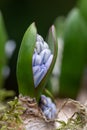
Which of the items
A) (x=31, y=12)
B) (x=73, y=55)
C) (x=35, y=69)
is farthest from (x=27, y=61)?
(x=31, y=12)

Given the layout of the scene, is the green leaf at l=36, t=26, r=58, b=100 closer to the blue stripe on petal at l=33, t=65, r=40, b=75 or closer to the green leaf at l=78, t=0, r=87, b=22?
the blue stripe on petal at l=33, t=65, r=40, b=75

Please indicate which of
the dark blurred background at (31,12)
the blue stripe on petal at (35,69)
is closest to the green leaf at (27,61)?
the blue stripe on petal at (35,69)

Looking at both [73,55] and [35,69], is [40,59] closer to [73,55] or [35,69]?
[35,69]

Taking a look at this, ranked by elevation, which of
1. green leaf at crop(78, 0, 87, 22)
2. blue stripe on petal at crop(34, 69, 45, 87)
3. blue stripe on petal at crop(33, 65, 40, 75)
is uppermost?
green leaf at crop(78, 0, 87, 22)

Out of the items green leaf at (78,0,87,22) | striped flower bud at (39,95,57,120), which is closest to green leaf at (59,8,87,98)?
green leaf at (78,0,87,22)

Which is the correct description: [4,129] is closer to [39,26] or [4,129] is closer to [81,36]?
[81,36]

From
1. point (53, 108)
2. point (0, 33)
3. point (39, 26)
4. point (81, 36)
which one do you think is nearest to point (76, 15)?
point (81, 36)
